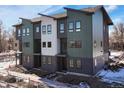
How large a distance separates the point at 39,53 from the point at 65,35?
2.55 metres

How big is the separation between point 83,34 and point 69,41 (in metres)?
1.00

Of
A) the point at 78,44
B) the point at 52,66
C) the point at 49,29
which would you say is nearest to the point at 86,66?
the point at 78,44

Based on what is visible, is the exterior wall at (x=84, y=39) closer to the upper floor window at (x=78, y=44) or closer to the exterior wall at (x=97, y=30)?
the upper floor window at (x=78, y=44)

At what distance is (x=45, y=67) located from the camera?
11125 mm

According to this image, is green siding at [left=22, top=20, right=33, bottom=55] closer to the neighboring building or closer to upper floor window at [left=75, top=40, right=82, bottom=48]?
the neighboring building

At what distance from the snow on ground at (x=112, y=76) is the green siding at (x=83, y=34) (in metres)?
1.28

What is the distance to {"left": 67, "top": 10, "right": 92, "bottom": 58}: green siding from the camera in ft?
29.2

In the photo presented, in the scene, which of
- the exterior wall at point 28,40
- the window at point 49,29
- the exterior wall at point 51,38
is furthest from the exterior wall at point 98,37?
the exterior wall at point 28,40

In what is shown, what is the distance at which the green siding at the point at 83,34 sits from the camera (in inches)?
350

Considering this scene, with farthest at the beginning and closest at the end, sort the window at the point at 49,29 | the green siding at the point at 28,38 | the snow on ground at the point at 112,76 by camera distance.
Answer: the green siding at the point at 28,38 < the window at the point at 49,29 < the snow on ground at the point at 112,76

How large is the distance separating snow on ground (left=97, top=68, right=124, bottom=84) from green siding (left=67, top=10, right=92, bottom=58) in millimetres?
1282

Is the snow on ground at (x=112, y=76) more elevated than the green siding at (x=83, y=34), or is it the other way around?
the green siding at (x=83, y=34)
